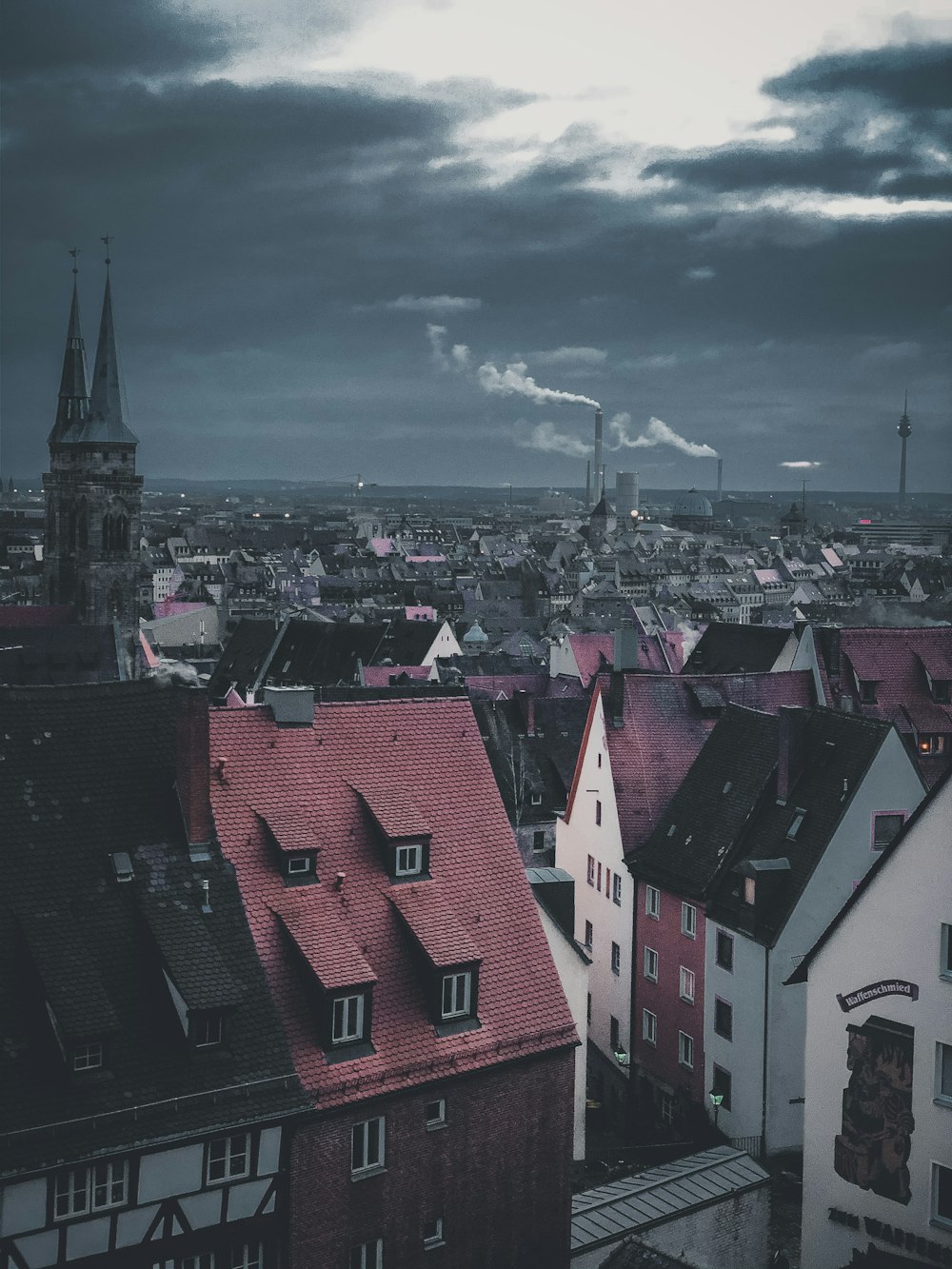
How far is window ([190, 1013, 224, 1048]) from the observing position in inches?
907

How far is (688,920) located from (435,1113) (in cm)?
1507

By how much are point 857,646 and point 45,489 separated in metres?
91.3

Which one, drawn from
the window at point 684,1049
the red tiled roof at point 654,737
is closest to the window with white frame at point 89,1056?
the window at point 684,1049

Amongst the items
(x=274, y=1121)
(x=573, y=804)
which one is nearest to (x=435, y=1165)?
(x=274, y=1121)

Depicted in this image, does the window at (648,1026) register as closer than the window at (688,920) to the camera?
No

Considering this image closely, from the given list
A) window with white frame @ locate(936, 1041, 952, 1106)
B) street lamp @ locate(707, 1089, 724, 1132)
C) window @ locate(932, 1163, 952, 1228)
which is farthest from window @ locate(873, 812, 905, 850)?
window @ locate(932, 1163, 952, 1228)

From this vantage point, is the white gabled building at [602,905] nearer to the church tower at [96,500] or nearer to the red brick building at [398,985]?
the red brick building at [398,985]

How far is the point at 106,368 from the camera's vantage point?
130 m

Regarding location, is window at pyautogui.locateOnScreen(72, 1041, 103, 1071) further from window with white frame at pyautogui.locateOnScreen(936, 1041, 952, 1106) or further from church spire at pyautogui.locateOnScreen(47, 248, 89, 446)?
church spire at pyautogui.locateOnScreen(47, 248, 89, 446)

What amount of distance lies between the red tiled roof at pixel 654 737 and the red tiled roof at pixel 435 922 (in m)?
16.0

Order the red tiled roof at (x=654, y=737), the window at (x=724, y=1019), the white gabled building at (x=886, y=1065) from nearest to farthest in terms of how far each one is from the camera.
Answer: the white gabled building at (x=886, y=1065) → the window at (x=724, y=1019) → the red tiled roof at (x=654, y=737)

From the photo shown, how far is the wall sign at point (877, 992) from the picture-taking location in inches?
989

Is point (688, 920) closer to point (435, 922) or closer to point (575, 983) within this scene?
point (575, 983)

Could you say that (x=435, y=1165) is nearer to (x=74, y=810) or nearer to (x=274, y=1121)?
(x=274, y=1121)
